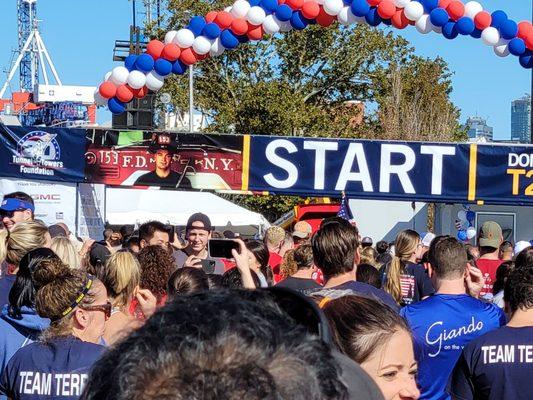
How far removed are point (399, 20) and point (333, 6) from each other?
95cm

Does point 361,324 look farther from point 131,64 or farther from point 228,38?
point 131,64

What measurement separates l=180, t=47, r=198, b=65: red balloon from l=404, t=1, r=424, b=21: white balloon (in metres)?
3.04

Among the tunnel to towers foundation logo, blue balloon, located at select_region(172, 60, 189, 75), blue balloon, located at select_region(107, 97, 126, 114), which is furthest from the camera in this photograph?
the tunnel to towers foundation logo

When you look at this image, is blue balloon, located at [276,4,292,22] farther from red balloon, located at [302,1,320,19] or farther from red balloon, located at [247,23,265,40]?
red balloon, located at [247,23,265,40]

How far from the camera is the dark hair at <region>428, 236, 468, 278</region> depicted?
5.15 meters

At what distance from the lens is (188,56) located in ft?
42.3

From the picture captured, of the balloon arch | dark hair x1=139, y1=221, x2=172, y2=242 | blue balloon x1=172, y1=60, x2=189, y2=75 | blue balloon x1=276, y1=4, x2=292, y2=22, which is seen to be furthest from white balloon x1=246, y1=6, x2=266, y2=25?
dark hair x1=139, y1=221, x2=172, y2=242

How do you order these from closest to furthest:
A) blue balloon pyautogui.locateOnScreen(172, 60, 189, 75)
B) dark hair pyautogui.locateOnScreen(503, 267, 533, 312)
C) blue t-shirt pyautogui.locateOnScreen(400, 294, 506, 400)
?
dark hair pyautogui.locateOnScreen(503, 267, 533, 312) < blue t-shirt pyautogui.locateOnScreen(400, 294, 506, 400) < blue balloon pyautogui.locateOnScreen(172, 60, 189, 75)

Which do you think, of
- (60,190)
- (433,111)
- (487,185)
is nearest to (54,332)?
(487,185)

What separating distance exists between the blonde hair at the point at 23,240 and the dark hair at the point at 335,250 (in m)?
1.75

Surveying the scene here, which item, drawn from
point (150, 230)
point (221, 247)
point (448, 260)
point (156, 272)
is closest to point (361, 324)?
point (448, 260)

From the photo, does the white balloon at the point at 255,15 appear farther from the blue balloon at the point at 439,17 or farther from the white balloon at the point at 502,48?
the white balloon at the point at 502,48

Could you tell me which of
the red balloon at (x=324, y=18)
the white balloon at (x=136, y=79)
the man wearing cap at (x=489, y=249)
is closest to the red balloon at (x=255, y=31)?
the red balloon at (x=324, y=18)

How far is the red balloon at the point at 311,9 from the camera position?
12.5 meters
